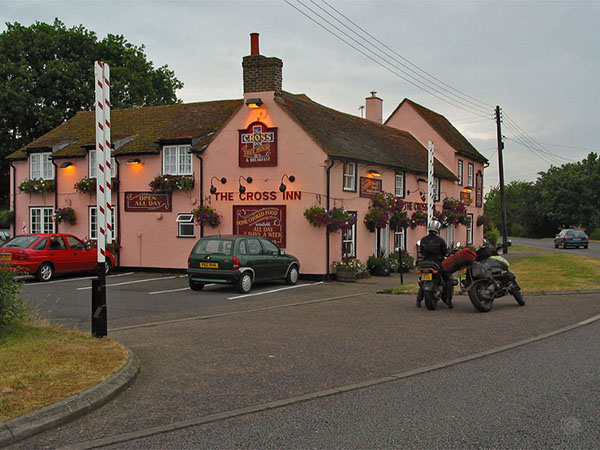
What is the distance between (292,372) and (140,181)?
18.7 meters

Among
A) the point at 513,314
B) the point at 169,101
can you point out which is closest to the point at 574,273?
the point at 513,314

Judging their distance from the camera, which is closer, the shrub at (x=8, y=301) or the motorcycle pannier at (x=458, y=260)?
the shrub at (x=8, y=301)

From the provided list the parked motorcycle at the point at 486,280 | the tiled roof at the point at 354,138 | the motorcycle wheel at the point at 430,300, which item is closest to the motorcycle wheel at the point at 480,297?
the parked motorcycle at the point at 486,280

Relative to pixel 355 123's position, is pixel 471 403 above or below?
below

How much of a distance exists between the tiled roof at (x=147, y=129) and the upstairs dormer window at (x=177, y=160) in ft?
1.25

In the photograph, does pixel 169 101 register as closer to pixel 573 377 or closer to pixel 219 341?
pixel 219 341

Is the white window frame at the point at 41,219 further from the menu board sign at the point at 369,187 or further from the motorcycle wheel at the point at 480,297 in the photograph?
the motorcycle wheel at the point at 480,297

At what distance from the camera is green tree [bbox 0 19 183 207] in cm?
3559

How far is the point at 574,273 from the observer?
62.5ft

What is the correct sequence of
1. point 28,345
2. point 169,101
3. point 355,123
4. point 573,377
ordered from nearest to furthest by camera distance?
point 573,377 → point 28,345 → point 355,123 → point 169,101

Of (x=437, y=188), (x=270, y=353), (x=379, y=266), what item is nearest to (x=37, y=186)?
(x=379, y=266)

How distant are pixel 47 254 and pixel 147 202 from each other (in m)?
5.08

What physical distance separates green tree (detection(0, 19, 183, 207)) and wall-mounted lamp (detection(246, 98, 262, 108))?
2008cm

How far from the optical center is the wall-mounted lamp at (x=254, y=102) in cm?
2131
